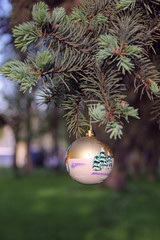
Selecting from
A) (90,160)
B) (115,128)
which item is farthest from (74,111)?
(115,128)

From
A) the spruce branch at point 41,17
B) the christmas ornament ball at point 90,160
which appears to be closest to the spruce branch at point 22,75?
the spruce branch at point 41,17

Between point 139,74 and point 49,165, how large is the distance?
41541 mm

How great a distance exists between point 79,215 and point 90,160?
11020 mm

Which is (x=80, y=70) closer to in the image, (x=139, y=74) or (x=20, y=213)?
(x=139, y=74)

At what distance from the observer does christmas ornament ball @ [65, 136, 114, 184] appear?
2131 millimetres

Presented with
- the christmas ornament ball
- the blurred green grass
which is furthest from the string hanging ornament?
the blurred green grass

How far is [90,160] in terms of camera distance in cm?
214

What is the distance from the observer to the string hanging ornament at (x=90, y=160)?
2131 millimetres

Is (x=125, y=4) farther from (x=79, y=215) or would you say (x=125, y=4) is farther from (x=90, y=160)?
(x=79, y=215)

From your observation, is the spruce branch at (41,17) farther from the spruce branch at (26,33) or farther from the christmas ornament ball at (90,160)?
the christmas ornament ball at (90,160)

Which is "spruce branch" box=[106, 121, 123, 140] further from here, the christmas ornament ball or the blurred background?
the blurred background

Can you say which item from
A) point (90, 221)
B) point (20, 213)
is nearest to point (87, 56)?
point (90, 221)

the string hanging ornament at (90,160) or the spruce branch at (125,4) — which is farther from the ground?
the spruce branch at (125,4)

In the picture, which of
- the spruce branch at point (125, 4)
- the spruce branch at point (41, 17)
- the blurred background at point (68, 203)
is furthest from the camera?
the blurred background at point (68, 203)
